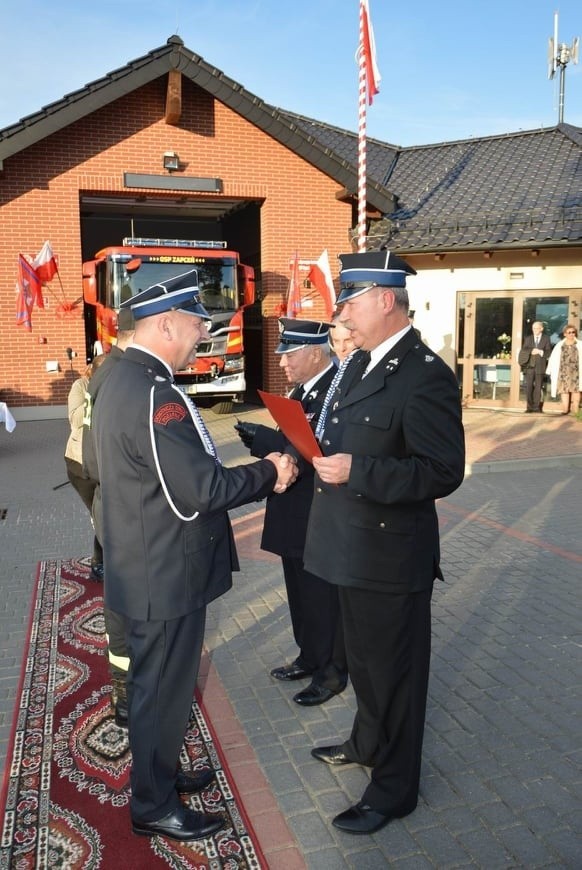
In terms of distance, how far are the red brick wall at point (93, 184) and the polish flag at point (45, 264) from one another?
0.38 metres

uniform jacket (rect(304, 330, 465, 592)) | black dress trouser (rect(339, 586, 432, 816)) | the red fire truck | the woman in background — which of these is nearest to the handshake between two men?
uniform jacket (rect(304, 330, 465, 592))

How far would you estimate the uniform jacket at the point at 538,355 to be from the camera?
13594 mm

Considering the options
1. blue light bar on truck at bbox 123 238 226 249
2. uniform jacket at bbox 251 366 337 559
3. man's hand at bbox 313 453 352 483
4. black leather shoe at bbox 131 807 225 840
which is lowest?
black leather shoe at bbox 131 807 225 840

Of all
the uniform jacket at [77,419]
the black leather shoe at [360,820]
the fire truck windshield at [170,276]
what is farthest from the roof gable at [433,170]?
the black leather shoe at [360,820]

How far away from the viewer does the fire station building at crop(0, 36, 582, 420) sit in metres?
13.2

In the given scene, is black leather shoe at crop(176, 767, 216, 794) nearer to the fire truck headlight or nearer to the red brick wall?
the fire truck headlight

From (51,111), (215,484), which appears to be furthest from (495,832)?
(51,111)

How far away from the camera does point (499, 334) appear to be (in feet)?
47.5

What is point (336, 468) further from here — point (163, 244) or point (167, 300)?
point (163, 244)

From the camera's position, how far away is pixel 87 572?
579 centimetres

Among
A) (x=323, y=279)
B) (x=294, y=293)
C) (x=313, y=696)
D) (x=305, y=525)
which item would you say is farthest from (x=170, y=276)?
(x=313, y=696)

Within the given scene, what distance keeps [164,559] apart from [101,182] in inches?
504

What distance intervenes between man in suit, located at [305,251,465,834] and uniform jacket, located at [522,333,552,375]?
11.6m

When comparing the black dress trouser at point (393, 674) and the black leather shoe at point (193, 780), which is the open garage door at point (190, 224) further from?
the black dress trouser at point (393, 674)
